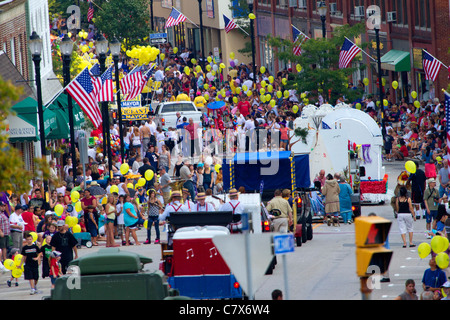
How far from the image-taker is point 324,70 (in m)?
45.5

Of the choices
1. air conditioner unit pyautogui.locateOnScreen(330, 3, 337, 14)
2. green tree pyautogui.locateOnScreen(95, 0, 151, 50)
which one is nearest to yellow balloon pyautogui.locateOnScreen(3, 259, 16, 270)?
air conditioner unit pyautogui.locateOnScreen(330, 3, 337, 14)

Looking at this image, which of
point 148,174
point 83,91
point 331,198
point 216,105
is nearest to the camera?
point 331,198

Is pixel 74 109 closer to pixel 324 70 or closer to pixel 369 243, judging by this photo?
pixel 324 70

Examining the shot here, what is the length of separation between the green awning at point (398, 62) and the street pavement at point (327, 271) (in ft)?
76.6

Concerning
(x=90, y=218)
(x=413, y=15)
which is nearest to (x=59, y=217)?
(x=90, y=218)

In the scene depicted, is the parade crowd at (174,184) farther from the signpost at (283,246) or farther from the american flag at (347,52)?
the american flag at (347,52)

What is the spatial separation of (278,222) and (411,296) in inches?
302

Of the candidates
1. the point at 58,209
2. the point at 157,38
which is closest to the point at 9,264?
the point at 58,209

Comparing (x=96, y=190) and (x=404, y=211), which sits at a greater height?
(x=96, y=190)

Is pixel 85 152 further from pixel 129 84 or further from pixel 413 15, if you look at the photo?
pixel 413 15

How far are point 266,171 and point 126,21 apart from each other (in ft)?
151

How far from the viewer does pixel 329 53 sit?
46719 millimetres

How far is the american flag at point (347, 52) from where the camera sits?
44.2 metres

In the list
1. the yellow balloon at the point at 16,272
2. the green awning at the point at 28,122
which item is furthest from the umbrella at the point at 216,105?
the yellow balloon at the point at 16,272
